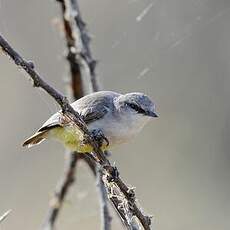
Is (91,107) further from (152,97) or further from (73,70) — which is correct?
(152,97)

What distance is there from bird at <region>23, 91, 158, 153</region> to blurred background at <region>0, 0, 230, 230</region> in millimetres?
3837

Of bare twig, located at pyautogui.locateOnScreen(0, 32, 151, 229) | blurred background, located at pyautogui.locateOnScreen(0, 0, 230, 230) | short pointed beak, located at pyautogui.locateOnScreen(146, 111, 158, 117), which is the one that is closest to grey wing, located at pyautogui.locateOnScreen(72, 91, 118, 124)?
short pointed beak, located at pyautogui.locateOnScreen(146, 111, 158, 117)

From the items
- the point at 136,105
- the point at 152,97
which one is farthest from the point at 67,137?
the point at 152,97

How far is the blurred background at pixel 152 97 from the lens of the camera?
23.6ft

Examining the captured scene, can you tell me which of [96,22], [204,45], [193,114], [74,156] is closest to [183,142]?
[193,114]

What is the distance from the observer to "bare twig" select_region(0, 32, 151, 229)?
5.23ft

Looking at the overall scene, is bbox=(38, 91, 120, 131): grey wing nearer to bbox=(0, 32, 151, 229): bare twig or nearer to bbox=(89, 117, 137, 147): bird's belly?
bbox=(89, 117, 137, 147): bird's belly

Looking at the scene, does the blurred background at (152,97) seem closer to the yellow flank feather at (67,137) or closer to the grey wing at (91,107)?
the grey wing at (91,107)

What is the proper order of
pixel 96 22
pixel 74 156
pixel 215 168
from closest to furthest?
pixel 74 156 → pixel 215 168 → pixel 96 22

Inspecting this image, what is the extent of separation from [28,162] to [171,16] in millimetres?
2248

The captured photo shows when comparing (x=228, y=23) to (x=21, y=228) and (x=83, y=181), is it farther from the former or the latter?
(x=21, y=228)

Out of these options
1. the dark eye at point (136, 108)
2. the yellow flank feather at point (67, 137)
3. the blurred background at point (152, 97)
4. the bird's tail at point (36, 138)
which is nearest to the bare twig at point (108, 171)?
the yellow flank feather at point (67, 137)

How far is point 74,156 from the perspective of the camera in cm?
313

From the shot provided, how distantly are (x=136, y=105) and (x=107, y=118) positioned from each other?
0.47ft
